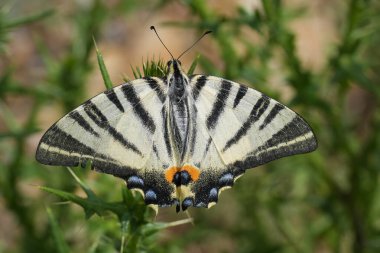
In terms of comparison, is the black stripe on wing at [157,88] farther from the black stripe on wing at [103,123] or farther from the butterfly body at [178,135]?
the black stripe on wing at [103,123]

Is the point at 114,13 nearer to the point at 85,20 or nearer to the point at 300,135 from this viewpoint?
the point at 85,20

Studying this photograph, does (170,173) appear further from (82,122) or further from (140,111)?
(82,122)

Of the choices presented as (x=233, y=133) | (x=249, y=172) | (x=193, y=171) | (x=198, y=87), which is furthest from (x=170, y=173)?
(x=249, y=172)

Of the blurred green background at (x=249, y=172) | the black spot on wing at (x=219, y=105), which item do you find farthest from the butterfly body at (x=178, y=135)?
the blurred green background at (x=249, y=172)

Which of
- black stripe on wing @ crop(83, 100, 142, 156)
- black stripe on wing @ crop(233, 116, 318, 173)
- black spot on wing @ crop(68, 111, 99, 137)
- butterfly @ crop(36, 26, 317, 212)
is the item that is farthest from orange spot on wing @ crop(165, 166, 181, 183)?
black spot on wing @ crop(68, 111, 99, 137)

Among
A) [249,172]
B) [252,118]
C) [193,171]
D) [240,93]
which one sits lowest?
[249,172]

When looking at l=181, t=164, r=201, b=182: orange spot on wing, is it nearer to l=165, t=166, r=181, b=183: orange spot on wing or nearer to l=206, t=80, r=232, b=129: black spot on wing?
l=165, t=166, r=181, b=183: orange spot on wing

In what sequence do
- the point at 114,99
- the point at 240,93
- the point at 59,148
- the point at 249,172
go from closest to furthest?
the point at 59,148, the point at 114,99, the point at 240,93, the point at 249,172
